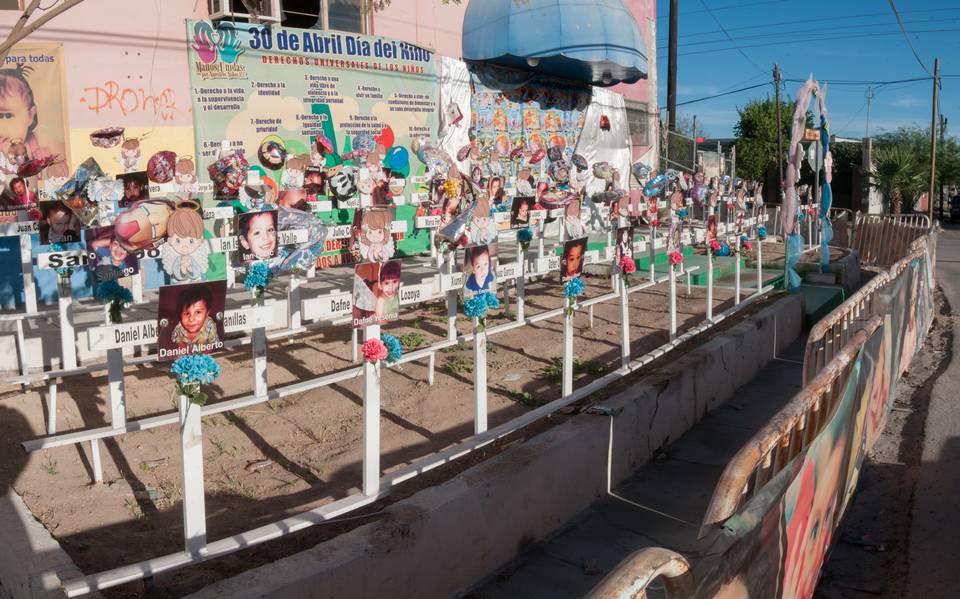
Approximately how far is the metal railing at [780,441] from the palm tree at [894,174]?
116 ft

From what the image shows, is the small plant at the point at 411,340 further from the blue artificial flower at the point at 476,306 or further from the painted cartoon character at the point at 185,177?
the painted cartoon character at the point at 185,177

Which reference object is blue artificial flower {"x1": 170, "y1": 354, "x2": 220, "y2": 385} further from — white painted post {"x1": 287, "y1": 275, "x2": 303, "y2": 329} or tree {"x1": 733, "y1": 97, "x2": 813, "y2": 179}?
tree {"x1": 733, "y1": 97, "x2": 813, "y2": 179}

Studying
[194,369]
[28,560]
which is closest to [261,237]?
[194,369]

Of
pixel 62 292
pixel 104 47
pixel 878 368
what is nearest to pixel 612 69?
pixel 104 47

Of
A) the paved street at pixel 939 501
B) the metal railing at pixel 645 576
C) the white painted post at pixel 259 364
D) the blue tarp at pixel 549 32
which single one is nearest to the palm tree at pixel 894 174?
the blue tarp at pixel 549 32

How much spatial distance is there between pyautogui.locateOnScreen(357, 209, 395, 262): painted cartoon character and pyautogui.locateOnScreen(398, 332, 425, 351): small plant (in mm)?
1968

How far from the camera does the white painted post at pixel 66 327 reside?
20.6 feet

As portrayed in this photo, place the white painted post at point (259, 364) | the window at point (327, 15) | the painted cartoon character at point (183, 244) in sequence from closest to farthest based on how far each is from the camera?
the painted cartoon character at point (183, 244) < the white painted post at point (259, 364) < the window at point (327, 15)

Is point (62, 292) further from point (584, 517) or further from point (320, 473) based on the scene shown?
point (584, 517)

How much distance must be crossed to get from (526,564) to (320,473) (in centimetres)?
146

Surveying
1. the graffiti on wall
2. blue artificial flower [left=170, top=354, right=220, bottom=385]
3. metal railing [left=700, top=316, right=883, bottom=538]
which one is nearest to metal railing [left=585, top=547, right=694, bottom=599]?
metal railing [left=700, top=316, right=883, bottom=538]

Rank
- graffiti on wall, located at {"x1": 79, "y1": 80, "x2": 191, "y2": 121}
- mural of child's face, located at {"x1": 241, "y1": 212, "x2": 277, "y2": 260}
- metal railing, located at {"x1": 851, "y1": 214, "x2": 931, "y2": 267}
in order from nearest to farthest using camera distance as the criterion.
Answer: mural of child's face, located at {"x1": 241, "y1": 212, "x2": 277, "y2": 260} → graffiti on wall, located at {"x1": 79, "y1": 80, "x2": 191, "y2": 121} → metal railing, located at {"x1": 851, "y1": 214, "x2": 931, "y2": 267}

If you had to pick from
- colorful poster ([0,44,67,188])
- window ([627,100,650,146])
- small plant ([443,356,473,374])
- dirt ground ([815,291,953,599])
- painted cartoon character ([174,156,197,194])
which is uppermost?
window ([627,100,650,146])

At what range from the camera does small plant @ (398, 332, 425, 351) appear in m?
8.43
